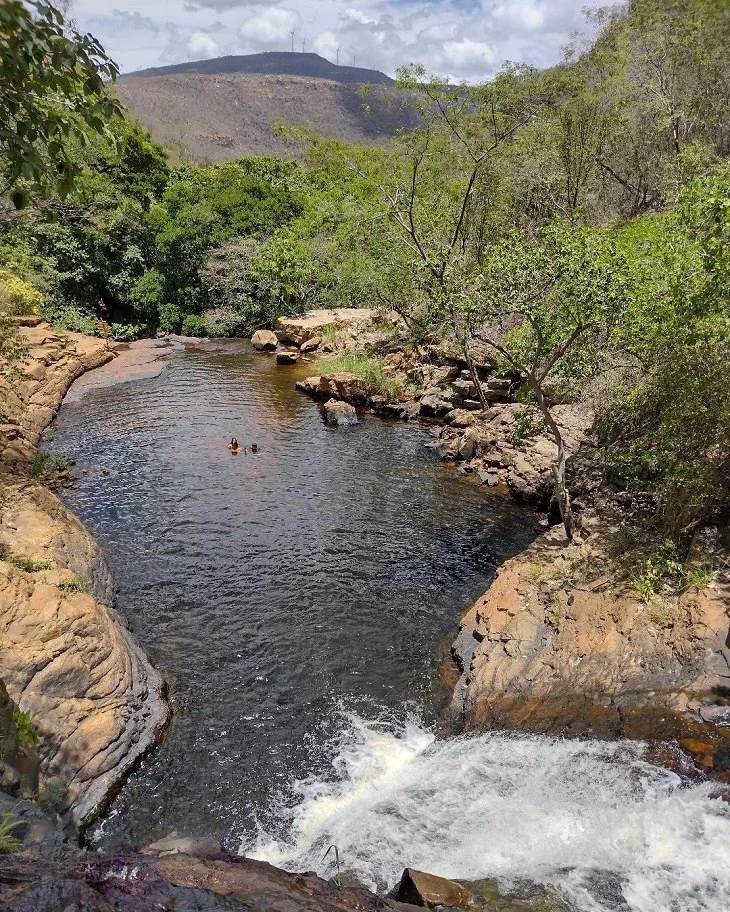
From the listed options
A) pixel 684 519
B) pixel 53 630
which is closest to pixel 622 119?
pixel 684 519

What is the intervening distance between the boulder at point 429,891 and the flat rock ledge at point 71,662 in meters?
4.32

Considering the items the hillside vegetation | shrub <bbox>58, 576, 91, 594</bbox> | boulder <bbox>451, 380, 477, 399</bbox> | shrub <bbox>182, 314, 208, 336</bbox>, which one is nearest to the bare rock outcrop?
the hillside vegetation

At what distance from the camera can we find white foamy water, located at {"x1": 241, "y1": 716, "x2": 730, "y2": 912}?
21.5ft

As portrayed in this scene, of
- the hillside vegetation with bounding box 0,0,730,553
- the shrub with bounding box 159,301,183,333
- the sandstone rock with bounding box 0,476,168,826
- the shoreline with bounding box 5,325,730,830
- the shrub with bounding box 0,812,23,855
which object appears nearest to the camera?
the shrub with bounding box 0,812,23,855

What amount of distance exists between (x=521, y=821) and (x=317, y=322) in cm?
2952

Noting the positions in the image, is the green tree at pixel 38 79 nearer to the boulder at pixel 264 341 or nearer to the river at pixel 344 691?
the river at pixel 344 691

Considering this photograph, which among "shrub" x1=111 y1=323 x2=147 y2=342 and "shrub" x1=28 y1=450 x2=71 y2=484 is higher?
"shrub" x1=111 y1=323 x2=147 y2=342

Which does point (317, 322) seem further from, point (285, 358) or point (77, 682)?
point (77, 682)

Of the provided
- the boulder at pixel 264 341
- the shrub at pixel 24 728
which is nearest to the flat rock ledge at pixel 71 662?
the shrub at pixel 24 728

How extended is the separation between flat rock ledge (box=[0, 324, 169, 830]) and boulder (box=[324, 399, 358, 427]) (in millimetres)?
11870

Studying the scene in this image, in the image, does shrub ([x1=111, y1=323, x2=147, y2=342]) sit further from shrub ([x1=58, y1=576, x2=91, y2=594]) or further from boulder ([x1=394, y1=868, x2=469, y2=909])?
boulder ([x1=394, y1=868, x2=469, y2=909])

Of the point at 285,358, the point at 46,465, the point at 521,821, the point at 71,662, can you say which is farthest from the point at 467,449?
the point at 285,358

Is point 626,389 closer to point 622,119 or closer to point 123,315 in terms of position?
point 622,119

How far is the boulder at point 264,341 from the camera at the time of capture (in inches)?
1354
